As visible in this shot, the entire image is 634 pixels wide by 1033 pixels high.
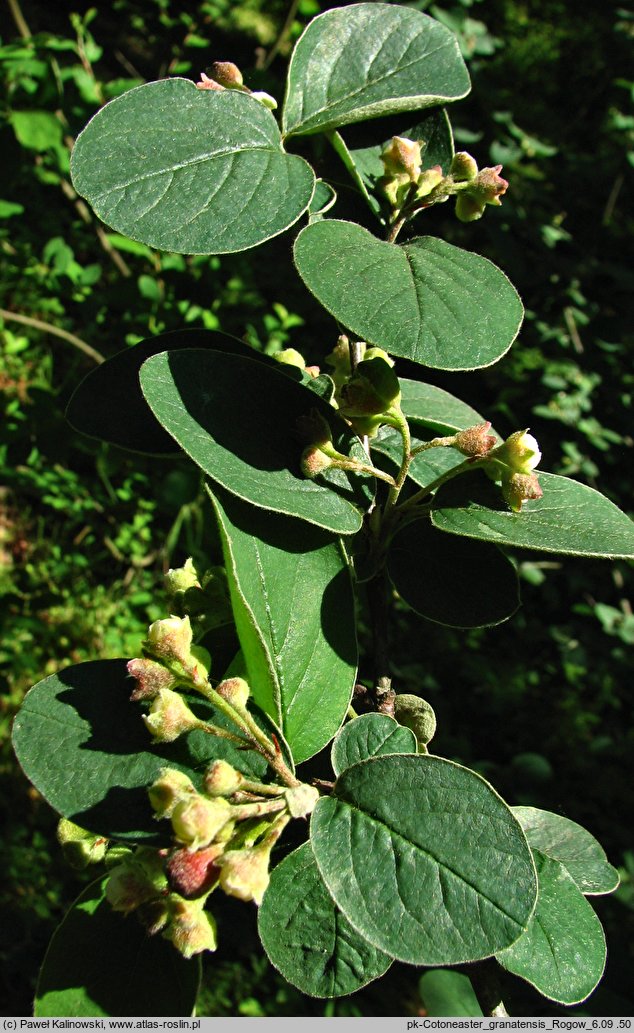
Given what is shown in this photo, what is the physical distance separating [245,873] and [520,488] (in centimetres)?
42

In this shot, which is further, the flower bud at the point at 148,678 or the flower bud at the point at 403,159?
the flower bud at the point at 403,159

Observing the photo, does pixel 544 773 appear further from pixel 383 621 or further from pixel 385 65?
pixel 385 65

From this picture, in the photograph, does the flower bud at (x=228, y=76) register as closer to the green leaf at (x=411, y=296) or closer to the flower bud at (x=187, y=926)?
the green leaf at (x=411, y=296)

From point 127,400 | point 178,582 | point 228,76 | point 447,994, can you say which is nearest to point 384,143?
point 228,76

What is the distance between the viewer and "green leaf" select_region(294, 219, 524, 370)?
0.68 meters

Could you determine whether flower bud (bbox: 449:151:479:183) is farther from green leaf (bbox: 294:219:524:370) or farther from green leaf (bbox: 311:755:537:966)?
green leaf (bbox: 311:755:537:966)

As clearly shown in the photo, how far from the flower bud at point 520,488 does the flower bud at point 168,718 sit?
0.36 m

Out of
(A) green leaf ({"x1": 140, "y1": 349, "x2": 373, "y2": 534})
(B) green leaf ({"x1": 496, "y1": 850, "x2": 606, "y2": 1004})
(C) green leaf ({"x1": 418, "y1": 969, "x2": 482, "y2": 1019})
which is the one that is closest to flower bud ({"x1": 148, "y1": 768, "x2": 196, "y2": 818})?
(A) green leaf ({"x1": 140, "y1": 349, "x2": 373, "y2": 534})

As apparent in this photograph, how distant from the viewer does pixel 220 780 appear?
65 centimetres

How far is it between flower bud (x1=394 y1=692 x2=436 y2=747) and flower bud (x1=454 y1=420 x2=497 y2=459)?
28cm

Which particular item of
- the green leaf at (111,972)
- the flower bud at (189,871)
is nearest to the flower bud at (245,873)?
the flower bud at (189,871)

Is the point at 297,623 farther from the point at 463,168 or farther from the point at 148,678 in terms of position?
the point at 463,168

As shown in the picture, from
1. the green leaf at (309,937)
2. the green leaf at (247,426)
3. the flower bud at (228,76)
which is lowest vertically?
the green leaf at (309,937)

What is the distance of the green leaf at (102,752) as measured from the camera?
691 millimetres
